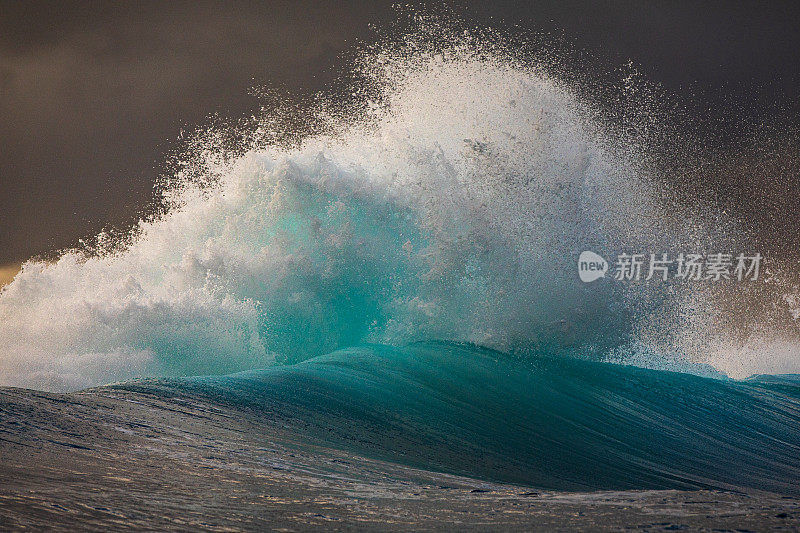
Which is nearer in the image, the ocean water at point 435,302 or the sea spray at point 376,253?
the ocean water at point 435,302

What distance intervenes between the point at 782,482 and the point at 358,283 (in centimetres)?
670

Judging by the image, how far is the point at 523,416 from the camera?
7473mm

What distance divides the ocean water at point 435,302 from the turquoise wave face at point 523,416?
4cm

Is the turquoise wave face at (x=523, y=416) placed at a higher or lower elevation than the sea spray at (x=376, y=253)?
lower

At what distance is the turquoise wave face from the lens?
18.7 feet

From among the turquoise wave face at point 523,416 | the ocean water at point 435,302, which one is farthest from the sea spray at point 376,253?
the turquoise wave face at point 523,416

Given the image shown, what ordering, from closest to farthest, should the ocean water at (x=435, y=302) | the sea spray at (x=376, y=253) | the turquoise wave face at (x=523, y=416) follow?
1. the turquoise wave face at (x=523, y=416)
2. the ocean water at (x=435, y=302)
3. the sea spray at (x=376, y=253)

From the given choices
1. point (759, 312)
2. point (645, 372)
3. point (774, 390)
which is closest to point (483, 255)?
point (645, 372)

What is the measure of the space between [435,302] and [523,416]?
3505 millimetres

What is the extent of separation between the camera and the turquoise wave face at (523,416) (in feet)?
18.7

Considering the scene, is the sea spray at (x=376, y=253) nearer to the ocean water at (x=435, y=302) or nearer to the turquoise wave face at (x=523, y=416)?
the ocean water at (x=435, y=302)

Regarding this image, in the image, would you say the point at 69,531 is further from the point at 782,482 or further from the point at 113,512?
the point at 782,482

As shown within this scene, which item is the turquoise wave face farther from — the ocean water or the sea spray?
the sea spray

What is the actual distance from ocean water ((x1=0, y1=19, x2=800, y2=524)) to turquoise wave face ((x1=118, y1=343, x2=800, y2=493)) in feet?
0.14
